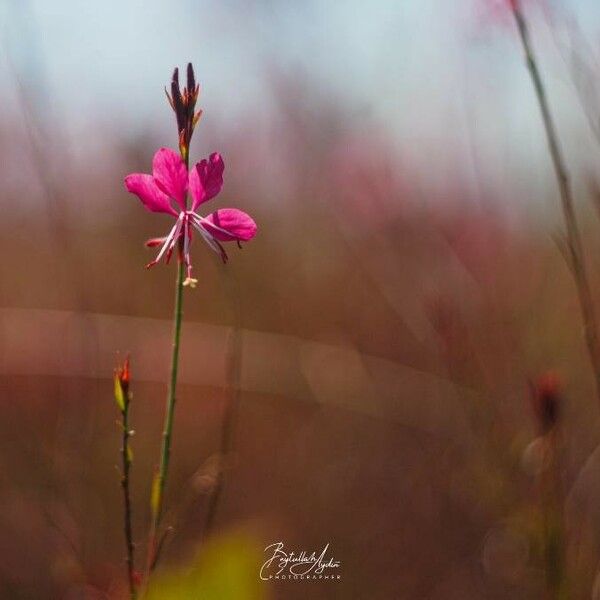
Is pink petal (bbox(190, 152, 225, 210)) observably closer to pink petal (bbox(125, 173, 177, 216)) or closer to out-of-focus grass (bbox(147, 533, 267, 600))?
pink petal (bbox(125, 173, 177, 216))

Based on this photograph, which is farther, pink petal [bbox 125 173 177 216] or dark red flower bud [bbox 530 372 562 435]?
dark red flower bud [bbox 530 372 562 435]

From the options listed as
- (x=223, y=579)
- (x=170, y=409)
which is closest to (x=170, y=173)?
(x=170, y=409)

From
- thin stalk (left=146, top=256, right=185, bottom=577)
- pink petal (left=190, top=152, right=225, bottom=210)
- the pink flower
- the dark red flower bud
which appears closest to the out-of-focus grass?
thin stalk (left=146, top=256, right=185, bottom=577)

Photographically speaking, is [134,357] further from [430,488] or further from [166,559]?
[430,488]

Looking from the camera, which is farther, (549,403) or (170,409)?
(549,403)

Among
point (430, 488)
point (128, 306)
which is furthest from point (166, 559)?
point (128, 306)

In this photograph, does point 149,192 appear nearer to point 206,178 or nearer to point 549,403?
point 206,178

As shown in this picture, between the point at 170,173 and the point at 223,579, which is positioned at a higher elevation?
the point at 170,173
